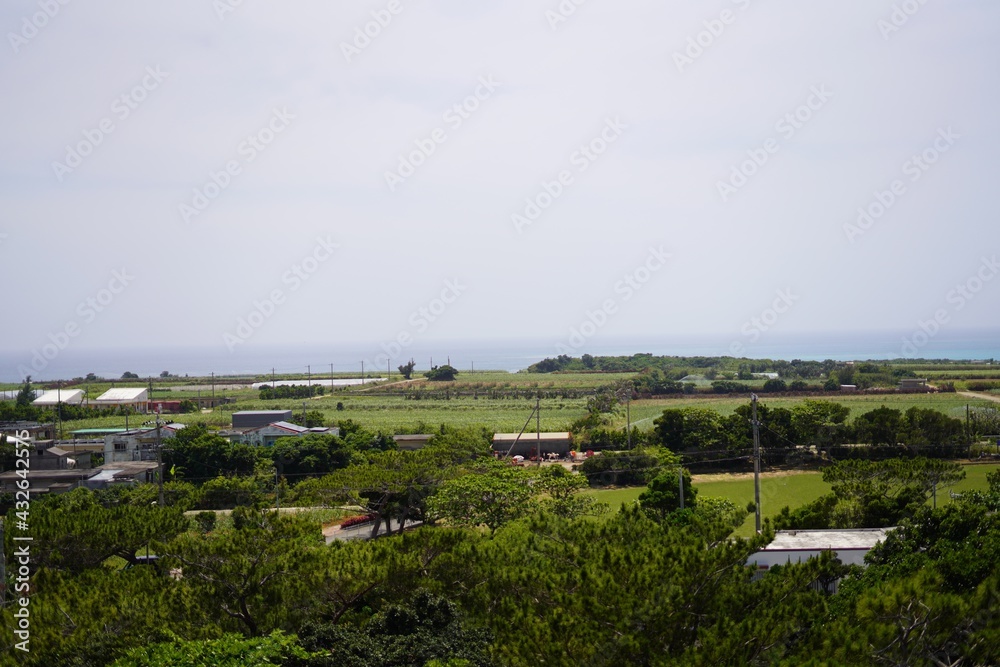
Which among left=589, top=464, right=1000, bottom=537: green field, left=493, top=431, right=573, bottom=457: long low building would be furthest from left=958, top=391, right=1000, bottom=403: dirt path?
left=493, top=431, right=573, bottom=457: long low building

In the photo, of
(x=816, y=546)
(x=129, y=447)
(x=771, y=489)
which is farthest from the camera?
(x=129, y=447)

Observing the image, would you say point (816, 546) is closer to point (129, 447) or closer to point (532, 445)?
point (532, 445)

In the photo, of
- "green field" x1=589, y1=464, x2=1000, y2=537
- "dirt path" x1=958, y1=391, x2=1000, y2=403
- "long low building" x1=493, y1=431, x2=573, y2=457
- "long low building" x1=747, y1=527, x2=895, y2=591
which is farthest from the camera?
"dirt path" x1=958, y1=391, x2=1000, y2=403

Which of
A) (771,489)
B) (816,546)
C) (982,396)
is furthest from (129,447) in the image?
(982,396)

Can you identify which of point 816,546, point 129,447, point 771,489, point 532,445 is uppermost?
point 129,447

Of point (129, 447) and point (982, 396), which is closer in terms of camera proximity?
point (129, 447)

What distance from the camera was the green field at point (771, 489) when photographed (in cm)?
1998

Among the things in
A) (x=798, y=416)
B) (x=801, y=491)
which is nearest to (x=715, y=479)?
(x=801, y=491)

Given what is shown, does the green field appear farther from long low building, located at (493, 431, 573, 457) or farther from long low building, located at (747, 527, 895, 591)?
long low building, located at (493, 431, 573, 457)

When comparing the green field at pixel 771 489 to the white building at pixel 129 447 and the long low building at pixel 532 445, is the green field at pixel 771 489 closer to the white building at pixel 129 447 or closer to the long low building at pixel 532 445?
the long low building at pixel 532 445

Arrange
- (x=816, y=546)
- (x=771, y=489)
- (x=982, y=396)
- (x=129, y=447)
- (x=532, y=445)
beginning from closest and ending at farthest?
1. (x=816, y=546)
2. (x=771, y=489)
3. (x=129, y=447)
4. (x=532, y=445)
5. (x=982, y=396)

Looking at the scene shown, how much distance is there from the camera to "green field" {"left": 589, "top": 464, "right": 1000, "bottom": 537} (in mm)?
19984

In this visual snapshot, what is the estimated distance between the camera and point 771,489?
22.2 metres

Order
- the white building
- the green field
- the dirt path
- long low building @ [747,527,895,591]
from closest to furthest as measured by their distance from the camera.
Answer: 1. long low building @ [747,527,895,591]
2. the green field
3. the white building
4. the dirt path
